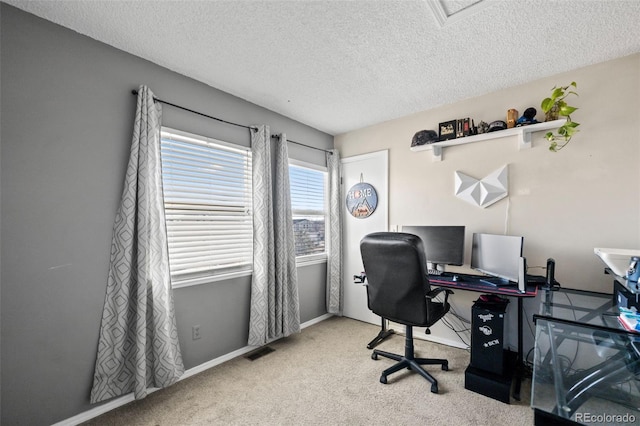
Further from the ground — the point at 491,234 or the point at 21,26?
the point at 21,26

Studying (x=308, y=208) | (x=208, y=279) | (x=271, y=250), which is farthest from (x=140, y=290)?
(x=308, y=208)

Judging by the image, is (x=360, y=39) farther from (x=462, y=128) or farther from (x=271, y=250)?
(x=271, y=250)

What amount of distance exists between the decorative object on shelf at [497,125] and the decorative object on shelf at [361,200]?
55.4 inches

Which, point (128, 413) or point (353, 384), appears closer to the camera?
point (128, 413)

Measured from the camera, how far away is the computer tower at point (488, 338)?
80.3 inches

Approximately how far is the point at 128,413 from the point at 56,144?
6.06ft

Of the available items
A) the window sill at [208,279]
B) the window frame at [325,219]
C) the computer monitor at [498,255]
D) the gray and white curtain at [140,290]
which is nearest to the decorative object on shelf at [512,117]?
the computer monitor at [498,255]

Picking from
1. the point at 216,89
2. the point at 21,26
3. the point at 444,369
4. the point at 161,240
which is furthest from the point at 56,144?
the point at 444,369

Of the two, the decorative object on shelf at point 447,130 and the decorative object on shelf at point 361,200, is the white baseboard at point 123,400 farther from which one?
the decorative object on shelf at point 447,130

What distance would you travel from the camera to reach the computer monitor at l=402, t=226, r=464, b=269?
8.72 ft

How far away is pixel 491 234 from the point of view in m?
2.56

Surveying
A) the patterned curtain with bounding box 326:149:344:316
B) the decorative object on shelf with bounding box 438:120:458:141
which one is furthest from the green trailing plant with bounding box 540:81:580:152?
the patterned curtain with bounding box 326:149:344:316

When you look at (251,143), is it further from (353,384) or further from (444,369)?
(444,369)

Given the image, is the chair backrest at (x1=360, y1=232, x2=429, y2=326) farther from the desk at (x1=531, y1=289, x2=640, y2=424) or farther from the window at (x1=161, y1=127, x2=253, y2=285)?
the window at (x1=161, y1=127, x2=253, y2=285)
